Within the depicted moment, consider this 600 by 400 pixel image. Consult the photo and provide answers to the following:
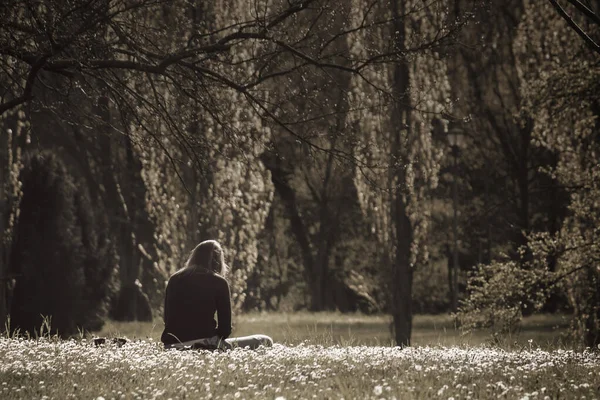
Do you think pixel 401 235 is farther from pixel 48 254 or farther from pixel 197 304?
pixel 197 304

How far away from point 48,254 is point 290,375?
9.23m

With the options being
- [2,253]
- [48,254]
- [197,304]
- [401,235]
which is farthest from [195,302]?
[48,254]

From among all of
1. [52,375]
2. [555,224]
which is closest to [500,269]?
[52,375]

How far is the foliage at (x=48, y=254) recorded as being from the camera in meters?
13.8

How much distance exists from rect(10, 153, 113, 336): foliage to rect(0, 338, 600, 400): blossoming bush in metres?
6.62

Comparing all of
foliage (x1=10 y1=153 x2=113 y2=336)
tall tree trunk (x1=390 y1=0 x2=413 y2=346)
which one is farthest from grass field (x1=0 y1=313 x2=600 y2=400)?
foliage (x1=10 y1=153 x2=113 y2=336)

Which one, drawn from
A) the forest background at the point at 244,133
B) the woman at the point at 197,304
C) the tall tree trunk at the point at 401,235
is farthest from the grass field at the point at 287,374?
the tall tree trunk at the point at 401,235

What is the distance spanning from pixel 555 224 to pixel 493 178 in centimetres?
290

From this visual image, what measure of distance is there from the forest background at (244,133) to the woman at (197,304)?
87 cm

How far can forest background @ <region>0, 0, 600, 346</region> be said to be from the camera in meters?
7.67

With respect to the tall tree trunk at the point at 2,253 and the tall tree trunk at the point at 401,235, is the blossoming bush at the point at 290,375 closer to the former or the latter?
the tall tree trunk at the point at 2,253

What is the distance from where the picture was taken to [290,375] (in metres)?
5.85

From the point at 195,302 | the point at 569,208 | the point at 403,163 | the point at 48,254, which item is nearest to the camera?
the point at 195,302

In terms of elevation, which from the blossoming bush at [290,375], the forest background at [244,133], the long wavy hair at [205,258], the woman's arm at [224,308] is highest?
the forest background at [244,133]
